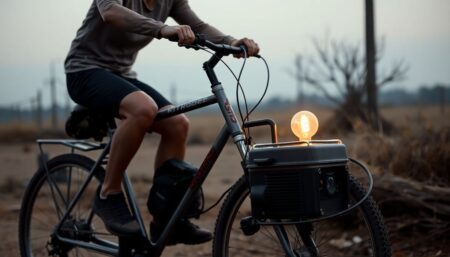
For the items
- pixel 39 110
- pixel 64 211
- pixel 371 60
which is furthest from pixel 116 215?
pixel 39 110

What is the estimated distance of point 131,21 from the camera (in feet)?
11.8

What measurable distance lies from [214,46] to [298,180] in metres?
0.87

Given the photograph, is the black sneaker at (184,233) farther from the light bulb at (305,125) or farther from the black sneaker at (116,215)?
the light bulb at (305,125)

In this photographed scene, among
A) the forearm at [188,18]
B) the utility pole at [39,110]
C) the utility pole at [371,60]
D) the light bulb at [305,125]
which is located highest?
the forearm at [188,18]

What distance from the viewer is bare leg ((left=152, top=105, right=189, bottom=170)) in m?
4.23

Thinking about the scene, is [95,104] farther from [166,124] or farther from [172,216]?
[172,216]

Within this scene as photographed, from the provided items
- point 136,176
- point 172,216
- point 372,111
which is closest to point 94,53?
point 172,216

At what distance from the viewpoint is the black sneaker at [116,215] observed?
4078 mm

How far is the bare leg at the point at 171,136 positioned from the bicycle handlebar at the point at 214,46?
69cm

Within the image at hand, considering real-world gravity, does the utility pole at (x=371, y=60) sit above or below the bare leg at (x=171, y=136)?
below

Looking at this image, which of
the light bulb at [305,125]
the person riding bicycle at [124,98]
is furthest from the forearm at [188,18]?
the light bulb at [305,125]

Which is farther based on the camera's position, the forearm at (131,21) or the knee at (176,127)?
the knee at (176,127)

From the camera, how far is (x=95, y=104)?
4137 mm

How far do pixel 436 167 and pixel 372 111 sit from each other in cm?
543
